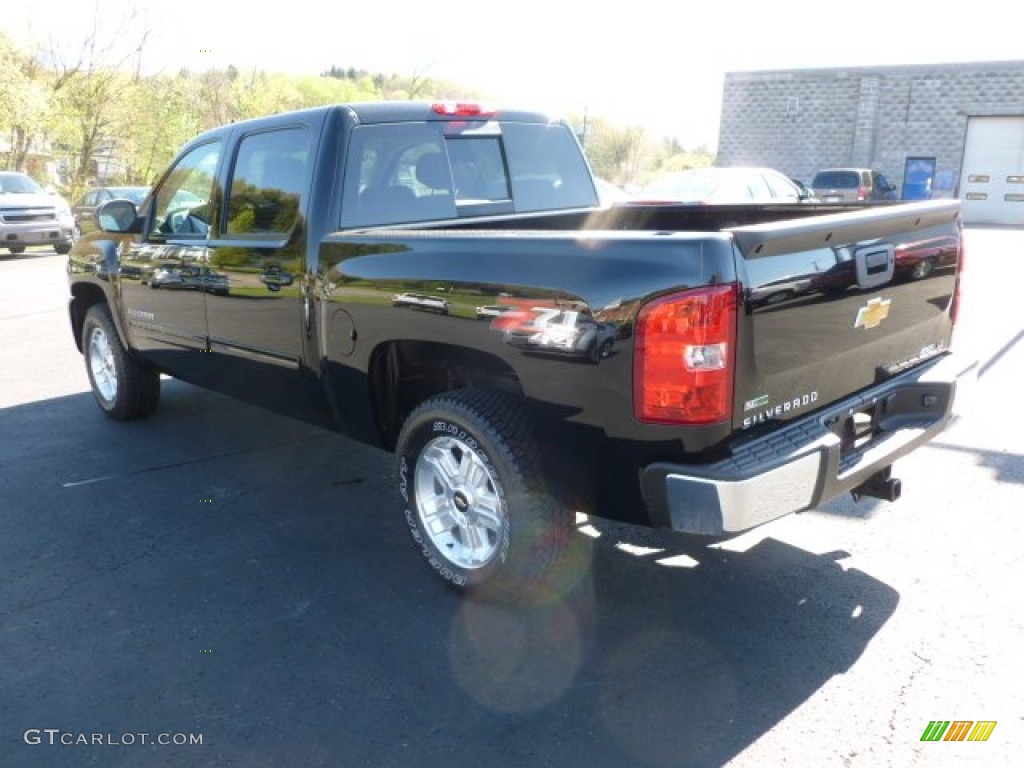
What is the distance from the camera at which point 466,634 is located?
3.26 metres

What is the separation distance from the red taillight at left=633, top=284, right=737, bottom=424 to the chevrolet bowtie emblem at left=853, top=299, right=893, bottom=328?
819mm

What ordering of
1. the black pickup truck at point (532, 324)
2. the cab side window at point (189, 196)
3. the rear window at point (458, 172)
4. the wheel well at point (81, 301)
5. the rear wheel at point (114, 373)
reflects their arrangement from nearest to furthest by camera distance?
the black pickup truck at point (532, 324) < the rear window at point (458, 172) < the cab side window at point (189, 196) < the rear wheel at point (114, 373) < the wheel well at point (81, 301)

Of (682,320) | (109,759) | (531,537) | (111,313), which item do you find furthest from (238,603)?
(111,313)

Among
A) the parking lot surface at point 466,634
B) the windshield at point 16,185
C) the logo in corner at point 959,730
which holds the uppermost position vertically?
the windshield at point 16,185

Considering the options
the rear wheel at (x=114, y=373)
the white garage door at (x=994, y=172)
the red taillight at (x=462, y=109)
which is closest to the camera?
the red taillight at (x=462, y=109)

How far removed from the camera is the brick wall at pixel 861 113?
32.5 metres

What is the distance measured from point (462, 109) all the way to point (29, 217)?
16786 mm

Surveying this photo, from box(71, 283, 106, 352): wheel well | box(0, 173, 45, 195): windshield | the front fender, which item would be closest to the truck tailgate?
the front fender

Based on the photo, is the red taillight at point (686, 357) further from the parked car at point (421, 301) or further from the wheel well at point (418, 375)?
the parked car at point (421, 301)

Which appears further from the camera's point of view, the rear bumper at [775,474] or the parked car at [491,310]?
the parked car at [491,310]

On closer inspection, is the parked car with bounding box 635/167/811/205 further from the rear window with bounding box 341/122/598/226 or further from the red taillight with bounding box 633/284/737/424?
the red taillight with bounding box 633/284/737/424

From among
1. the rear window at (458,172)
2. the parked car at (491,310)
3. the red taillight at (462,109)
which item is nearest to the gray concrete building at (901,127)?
the rear window at (458,172)

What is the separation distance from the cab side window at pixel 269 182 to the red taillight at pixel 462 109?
0.72 metres

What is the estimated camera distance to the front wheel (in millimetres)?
3117
